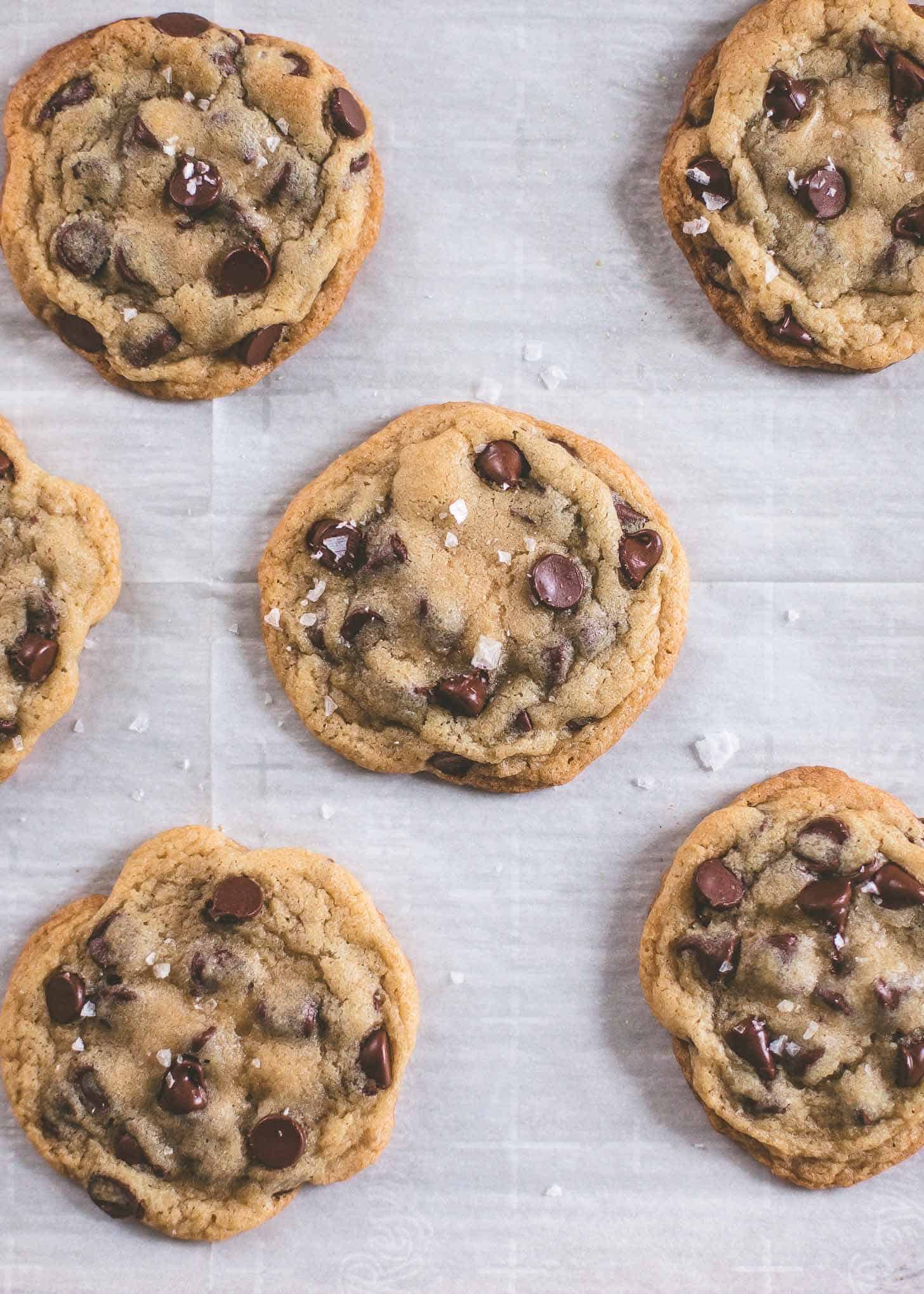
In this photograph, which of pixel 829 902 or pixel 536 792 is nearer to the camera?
pixel 829 902

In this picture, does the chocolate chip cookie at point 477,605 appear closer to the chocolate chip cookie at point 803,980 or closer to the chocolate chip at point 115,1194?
the chocolate chip cookie at point 803,980

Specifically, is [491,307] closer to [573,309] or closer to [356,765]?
[573,309]

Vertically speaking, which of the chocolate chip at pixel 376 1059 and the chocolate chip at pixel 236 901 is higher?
the chocolate chip at pixel 236 901

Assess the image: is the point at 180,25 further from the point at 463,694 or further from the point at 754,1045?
the point at 754,1045

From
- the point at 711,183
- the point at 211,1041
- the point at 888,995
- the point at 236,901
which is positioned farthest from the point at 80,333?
the point at 888,995

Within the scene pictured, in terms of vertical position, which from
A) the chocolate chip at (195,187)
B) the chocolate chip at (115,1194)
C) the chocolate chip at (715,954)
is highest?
the chocolate chip at (195,187)

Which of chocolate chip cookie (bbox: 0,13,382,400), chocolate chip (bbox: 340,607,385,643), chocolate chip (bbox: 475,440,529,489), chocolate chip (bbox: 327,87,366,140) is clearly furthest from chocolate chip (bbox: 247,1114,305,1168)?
chocolate chip (bbox: 327,87,366,140)

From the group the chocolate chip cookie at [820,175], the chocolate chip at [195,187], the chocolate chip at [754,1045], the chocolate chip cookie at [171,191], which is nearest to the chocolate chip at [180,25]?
the chocolate chip cookie at [171,191]

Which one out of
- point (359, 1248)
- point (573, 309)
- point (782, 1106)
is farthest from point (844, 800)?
point (359, 1248)
